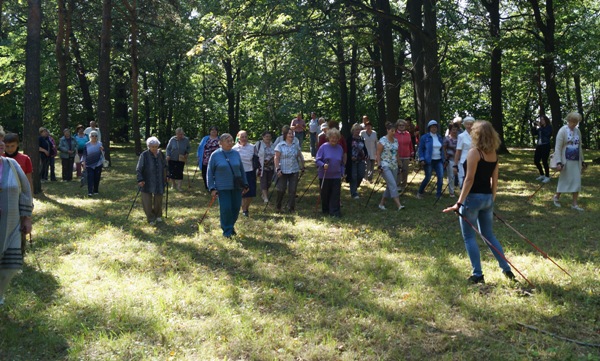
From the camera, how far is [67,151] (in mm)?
17578

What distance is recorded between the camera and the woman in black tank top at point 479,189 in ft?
20.2

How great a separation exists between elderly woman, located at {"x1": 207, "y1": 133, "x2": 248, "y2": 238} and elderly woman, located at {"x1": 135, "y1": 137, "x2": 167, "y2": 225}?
5.77ft

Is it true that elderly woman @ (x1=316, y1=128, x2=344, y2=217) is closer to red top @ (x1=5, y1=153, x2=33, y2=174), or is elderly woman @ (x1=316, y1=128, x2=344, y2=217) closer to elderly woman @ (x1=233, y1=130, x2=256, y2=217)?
elderly woman @ (x1=233, y1=130, x2=256, y2=217)

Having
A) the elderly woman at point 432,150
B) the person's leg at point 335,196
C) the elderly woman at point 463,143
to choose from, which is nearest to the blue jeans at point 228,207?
the person's leg at point 335,196

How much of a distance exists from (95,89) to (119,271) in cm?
3555

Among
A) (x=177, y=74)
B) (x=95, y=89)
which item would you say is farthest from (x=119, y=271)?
(x=95, y=89)

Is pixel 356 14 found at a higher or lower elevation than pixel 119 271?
higher

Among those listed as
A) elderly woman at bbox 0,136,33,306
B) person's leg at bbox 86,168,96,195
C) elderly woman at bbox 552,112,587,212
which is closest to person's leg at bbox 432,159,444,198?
elderly woman at bbox 552,112,587,212

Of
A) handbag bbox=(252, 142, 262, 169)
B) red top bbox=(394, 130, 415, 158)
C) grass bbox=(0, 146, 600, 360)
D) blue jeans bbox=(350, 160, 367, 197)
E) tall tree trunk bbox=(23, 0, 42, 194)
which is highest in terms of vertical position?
tall tree trunk bbox=(23, 0, 42, 194)

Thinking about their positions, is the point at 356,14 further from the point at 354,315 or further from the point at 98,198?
the point at 354,315

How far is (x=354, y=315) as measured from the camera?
571 cm

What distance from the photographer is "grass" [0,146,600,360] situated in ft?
16.4

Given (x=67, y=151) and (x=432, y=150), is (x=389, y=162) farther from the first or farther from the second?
(x=67, y=151)

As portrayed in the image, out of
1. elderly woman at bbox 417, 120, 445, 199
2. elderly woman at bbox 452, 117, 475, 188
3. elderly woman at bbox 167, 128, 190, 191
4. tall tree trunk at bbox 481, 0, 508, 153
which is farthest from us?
tall tree trunk at bbox 481, 0, 508, 153
